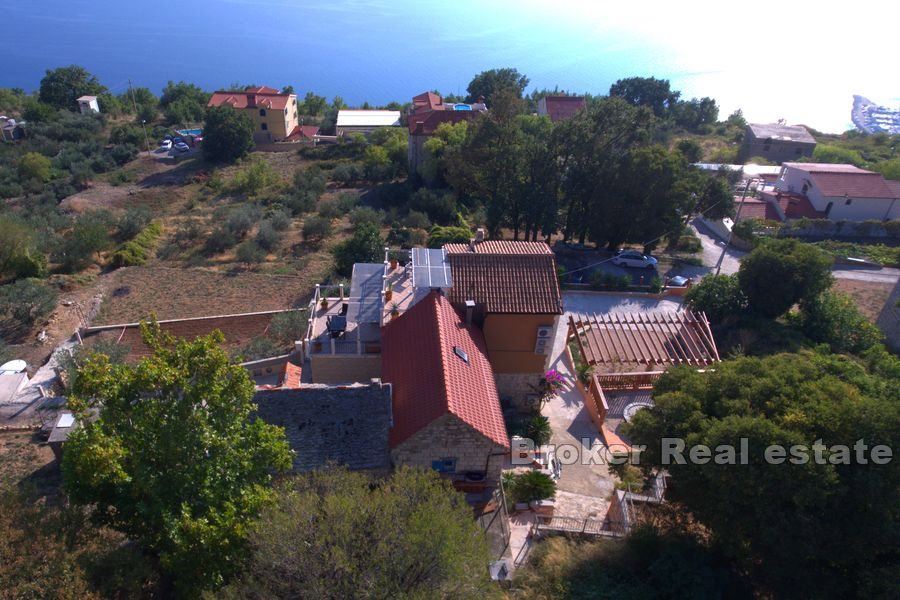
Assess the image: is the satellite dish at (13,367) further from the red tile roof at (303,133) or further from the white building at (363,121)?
the white building at (363,121)

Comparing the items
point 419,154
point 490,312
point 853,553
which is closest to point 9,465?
point 490,312

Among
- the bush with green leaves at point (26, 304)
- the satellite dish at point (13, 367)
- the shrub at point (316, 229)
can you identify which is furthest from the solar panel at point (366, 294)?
the shrub at point (316, 229)

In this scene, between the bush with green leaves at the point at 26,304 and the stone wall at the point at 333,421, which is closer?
the stone wall at the point at 333,421

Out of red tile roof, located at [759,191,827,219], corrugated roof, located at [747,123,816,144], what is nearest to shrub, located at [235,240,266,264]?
red tile roof, located at [759,191,827,219]

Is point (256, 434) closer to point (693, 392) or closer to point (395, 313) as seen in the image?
point (395, 313)

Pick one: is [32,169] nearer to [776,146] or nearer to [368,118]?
[368,118]

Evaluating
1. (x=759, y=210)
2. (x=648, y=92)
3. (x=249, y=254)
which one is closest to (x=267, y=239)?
(x=249, y=254)
